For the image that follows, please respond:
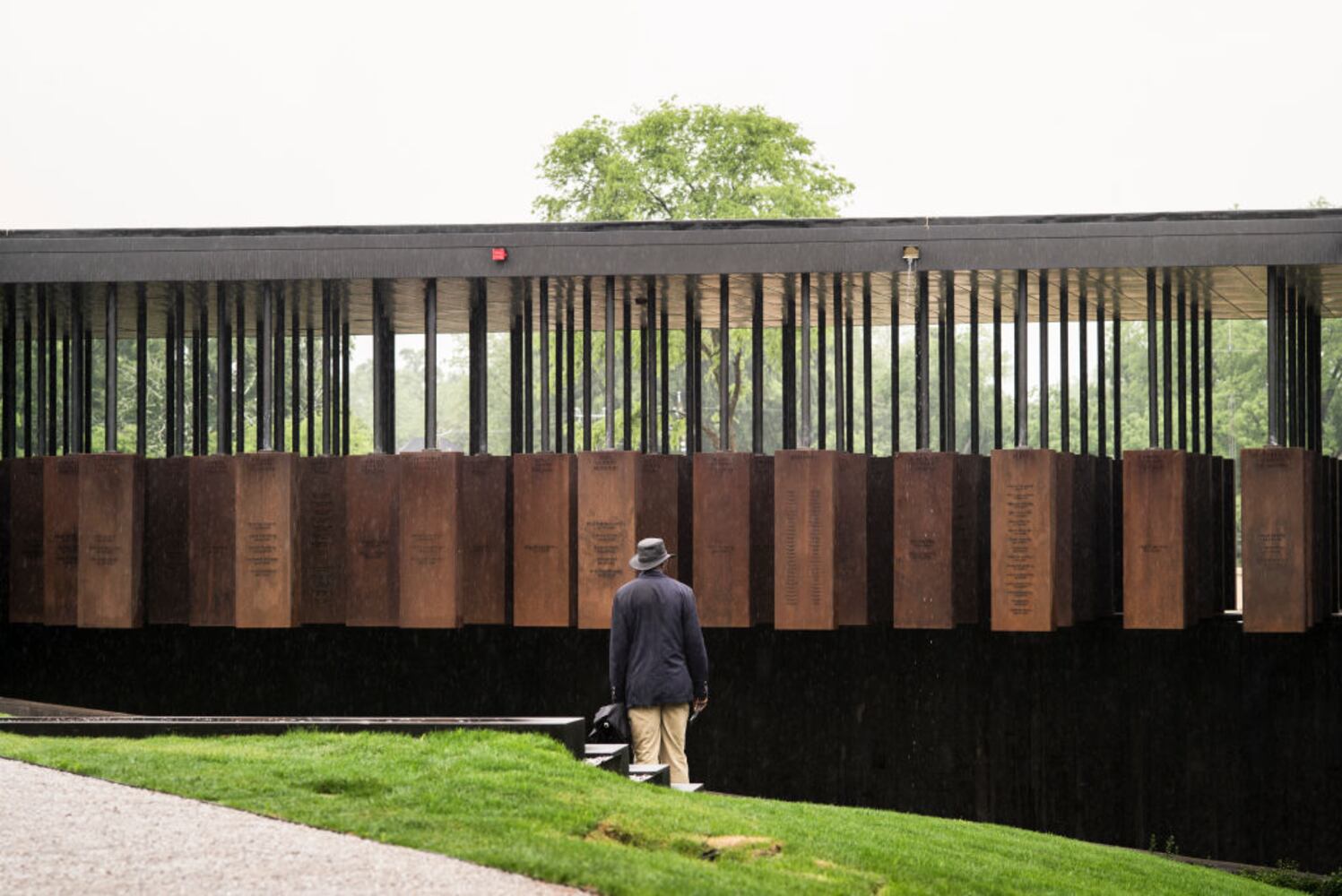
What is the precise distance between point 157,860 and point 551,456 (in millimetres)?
7184

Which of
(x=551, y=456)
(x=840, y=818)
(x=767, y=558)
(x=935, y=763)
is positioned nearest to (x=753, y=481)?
(x=767, y=558)

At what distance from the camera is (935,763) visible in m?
15.4

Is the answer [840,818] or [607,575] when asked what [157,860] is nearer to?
[840,818]

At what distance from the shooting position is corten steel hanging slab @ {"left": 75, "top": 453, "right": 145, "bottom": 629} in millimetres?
15492

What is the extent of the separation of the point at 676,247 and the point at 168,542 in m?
5.24

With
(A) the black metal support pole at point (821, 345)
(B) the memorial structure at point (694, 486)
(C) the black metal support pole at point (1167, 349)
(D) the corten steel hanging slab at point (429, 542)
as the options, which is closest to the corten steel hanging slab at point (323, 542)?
(B) the memorial structure at point (694, 486)

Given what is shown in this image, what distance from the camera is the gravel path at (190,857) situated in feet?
25.6

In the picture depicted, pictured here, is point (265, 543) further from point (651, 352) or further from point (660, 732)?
point (660, 732)

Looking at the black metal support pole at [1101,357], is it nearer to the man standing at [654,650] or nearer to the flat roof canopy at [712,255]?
the flat roof canopy at [712,255]

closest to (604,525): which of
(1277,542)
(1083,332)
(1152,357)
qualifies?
(1152,357)

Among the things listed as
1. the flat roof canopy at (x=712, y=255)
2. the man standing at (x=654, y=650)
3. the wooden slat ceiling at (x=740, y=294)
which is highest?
A: the flat roof canopy at (x=712, y=255)

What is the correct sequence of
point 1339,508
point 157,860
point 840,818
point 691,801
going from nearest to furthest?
point 157,860, point 691,801, point 840,818, point 1339,508

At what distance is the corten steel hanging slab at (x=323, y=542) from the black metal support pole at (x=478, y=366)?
130 cm

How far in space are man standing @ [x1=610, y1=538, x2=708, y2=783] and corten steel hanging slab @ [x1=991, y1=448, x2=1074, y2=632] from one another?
3.03 m
